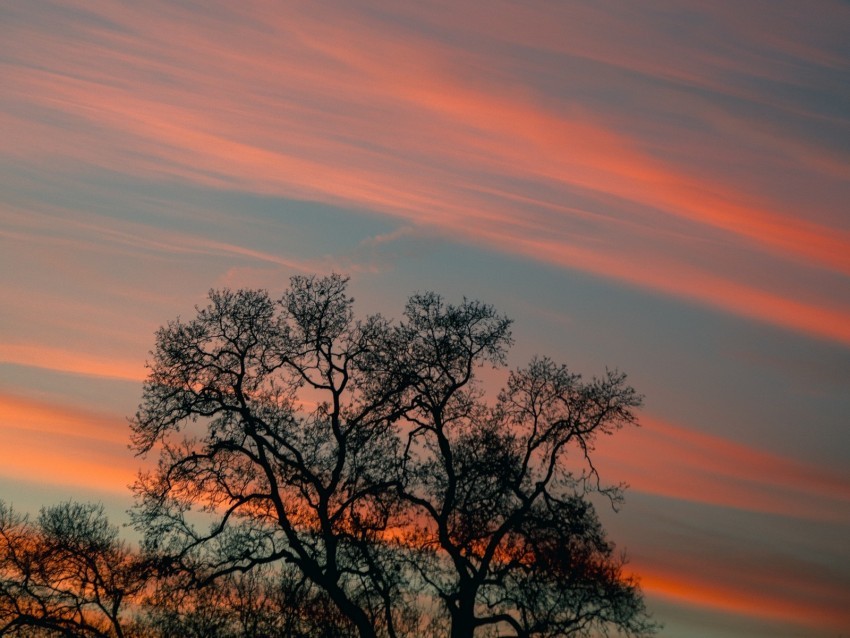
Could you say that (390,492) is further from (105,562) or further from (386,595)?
(105,562)

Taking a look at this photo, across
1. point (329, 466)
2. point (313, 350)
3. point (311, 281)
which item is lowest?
point (329, 466)

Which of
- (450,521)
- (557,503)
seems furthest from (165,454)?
(557,503)

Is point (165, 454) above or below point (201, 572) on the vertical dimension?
above

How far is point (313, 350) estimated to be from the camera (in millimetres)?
30812

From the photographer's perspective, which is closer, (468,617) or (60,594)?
(468,617)

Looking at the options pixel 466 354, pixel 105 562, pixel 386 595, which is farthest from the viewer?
pixel 105 562

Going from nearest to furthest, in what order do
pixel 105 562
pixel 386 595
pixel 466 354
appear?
pixel 386 595 < pixel 466 354 < pixel 105 562

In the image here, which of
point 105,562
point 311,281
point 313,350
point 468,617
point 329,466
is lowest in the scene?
point 468,617

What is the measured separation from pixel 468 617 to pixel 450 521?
300cm

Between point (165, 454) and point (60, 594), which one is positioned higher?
point (165, 454)

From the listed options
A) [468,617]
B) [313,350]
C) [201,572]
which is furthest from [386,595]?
[313,350]

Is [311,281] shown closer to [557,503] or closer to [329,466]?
[329,466]

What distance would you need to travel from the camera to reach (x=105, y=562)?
111 ft

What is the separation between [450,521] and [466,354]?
5.39 m
